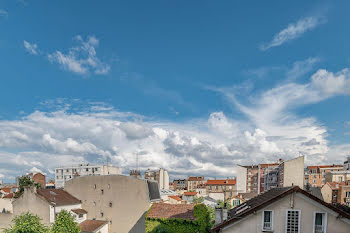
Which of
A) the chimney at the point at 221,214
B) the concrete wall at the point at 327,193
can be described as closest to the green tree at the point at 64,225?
the chimney at the point at 221,214

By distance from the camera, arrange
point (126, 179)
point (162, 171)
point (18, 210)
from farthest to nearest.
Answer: point (162, 171) < point (126, 179) < point (18, 210)

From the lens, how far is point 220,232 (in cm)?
1452

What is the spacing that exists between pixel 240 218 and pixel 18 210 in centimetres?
3878

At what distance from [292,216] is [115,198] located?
32.0m

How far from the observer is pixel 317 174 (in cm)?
9450

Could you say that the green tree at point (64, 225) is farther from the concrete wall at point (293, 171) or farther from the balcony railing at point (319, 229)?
the concrete wall at point (293, 171)

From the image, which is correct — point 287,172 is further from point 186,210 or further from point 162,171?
point 162,171

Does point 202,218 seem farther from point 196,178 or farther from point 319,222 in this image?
point 196,178

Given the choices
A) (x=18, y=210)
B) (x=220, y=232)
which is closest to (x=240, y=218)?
(x=220, y=232)

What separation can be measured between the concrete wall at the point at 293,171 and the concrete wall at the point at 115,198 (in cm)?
4408

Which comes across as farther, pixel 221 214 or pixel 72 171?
pixel 72 171

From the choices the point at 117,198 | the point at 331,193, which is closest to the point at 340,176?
the point at 331,193

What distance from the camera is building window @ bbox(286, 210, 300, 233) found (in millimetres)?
13711

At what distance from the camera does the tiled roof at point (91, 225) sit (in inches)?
1339
